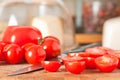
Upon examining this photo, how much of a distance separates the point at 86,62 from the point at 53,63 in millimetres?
92

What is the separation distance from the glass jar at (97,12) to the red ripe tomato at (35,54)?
1.68 meters

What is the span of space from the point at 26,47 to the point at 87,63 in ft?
0.63

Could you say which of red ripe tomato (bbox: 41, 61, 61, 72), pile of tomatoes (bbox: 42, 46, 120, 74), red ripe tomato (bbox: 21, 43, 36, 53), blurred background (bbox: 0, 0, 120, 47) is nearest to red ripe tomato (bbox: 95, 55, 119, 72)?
pile of tomatoes (bbox: 42, 46, 120, 74)

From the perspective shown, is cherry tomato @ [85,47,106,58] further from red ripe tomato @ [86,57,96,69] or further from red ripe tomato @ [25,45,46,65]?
red ripe tomato @ [25,45,46,65]

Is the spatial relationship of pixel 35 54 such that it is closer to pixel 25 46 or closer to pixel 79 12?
pixel 25 46

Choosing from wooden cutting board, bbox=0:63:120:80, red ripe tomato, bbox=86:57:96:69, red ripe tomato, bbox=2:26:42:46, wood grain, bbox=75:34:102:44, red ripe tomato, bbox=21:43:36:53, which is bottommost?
wood grain, bbox=75:34:102:44

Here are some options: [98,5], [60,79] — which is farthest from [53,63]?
[98,5]

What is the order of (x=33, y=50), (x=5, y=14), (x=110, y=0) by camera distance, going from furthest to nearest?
Answer: (x=110, y=0)
(x=5, y=14)
(x=33, y=50)

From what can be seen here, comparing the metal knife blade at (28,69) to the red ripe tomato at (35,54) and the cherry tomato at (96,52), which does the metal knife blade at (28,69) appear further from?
the cherry tomato at (96,52)

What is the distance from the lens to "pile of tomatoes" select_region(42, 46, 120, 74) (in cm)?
80

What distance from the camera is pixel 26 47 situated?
0.92 m

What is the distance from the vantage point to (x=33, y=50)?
882 mm

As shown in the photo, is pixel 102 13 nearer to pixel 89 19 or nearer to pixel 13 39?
pixel 89 19

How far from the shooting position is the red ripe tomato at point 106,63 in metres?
0.81
